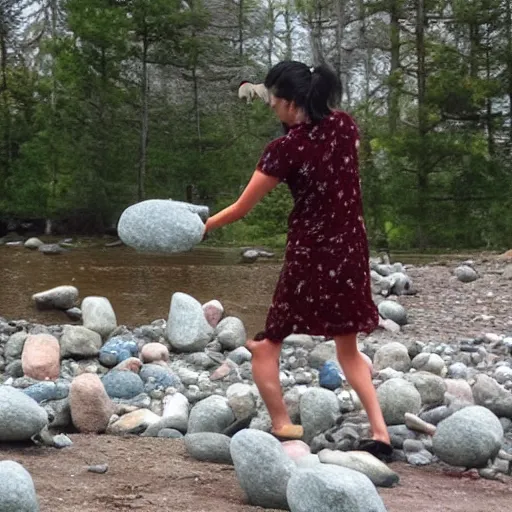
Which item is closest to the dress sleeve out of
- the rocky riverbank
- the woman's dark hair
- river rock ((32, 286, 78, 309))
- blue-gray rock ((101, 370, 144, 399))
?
the woman's dark hair

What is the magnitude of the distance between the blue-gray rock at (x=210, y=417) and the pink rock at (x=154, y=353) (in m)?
1.38

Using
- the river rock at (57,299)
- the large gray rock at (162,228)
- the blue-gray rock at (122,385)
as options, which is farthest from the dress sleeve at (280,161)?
the river rock at (57,299)

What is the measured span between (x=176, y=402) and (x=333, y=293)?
101cm

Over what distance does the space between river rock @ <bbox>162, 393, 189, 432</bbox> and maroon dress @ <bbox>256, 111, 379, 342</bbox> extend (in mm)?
664

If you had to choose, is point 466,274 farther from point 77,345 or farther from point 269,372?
point 269,372

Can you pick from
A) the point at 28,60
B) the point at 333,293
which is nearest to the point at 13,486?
the point at 333,293

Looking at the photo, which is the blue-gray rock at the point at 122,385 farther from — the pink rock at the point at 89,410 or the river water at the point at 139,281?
the river water at the point at 139,281

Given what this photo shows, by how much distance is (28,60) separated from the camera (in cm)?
1568

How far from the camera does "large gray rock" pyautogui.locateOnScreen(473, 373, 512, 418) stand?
2.89 metres

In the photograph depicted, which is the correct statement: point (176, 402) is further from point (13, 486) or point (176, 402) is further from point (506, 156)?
point (506, 156)

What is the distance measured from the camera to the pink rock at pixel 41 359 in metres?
3.95

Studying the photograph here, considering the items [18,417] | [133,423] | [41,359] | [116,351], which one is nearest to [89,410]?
[133,423]

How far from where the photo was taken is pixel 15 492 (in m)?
1.70

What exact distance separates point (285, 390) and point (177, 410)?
0.65 m
